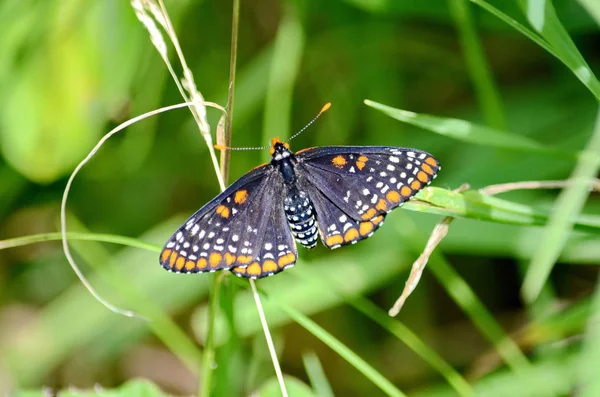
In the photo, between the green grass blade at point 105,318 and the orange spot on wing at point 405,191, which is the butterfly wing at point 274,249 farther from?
the green grass blade at point 105,318

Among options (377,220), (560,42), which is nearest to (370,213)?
(377,220)

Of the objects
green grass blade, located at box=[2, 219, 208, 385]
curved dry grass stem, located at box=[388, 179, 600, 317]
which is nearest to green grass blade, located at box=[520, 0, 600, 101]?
curved dry grass stem, located at box=[388, 179, 600, 317]

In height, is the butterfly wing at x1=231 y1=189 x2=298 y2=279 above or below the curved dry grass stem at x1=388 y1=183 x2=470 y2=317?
above

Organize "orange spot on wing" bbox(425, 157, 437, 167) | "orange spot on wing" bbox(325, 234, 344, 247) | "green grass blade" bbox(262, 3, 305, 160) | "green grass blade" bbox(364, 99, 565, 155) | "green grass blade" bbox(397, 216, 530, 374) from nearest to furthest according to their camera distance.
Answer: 1. "green grass blade" bbox(364, 99, 565, 155)
2. "orange spot on wing" bbox(425, 157, 437, 167)
3. "orange spot on wing" bbox(325, 234, 344, 247)
4. "green grass blade" bbox(397, 216, 530, 374)
5. "green grass blade" bbox(262, 3, 305, 160)

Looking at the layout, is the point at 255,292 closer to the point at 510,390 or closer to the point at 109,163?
the point at 510,390

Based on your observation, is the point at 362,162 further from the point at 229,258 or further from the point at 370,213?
the point at 229,258

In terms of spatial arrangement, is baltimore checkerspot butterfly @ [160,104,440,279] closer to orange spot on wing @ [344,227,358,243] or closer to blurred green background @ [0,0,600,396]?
orange spot on wing @ [344,227,358,243]
